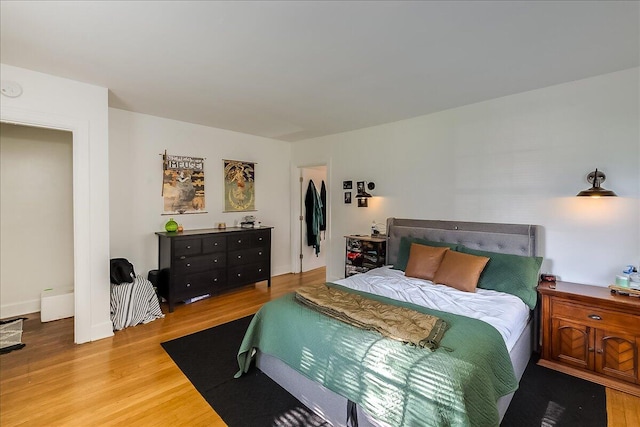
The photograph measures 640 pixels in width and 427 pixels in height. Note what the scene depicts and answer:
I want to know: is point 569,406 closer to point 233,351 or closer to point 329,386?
point 329,386

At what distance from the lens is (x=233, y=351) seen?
2.75 m

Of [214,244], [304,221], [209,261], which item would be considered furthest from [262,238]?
[304,221]

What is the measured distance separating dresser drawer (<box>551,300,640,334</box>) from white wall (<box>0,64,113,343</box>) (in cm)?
428

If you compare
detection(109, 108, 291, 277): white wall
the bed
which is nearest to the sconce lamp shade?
the bed

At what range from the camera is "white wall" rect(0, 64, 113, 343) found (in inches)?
105

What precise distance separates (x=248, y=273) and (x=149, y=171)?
2.01 meters

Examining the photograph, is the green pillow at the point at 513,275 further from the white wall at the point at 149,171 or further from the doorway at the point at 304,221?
the white wall at the point at 149,171

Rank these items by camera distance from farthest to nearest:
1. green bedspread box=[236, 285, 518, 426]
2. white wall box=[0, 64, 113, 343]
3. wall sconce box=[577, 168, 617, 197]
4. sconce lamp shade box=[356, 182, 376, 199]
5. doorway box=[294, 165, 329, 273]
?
doorway box=[294, 165, 329, 273]
sconce lamp shade box=[356, 182, 376, 199]
white wall box=[0, 64, 113, 343]
wall sconce box=[577, 168, 617, 197]
green bedspread box=[236, 285, 518, 426]

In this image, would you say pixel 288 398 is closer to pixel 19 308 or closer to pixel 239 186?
pixel 239 186

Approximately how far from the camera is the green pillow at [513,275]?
2592 mm

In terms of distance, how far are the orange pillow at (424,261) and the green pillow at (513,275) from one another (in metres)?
0.43

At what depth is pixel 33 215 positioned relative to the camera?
3.61 metres

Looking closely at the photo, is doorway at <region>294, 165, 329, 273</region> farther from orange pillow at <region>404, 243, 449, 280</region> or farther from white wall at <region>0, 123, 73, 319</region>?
white wall at <region>0, 123, 73, 319</region>

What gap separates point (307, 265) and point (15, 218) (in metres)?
4.34
